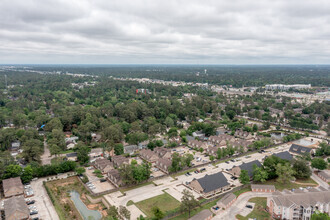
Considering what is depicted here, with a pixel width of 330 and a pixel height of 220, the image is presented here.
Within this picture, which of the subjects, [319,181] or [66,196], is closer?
[66,196]

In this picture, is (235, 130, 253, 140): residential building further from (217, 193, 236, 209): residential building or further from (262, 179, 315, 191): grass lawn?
(217, 193, 236, 209): residential building

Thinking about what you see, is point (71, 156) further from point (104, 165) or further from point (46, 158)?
point (104, 165)

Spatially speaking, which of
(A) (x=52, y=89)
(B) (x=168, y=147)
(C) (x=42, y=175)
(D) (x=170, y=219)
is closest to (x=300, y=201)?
(D) (x=170, y=219)

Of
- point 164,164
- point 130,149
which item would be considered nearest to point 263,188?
point 164,164

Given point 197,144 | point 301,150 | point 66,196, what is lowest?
point 66,196

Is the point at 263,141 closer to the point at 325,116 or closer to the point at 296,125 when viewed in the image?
the point at 296,125

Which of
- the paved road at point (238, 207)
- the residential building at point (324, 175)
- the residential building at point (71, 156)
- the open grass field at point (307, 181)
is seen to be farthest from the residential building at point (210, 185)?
the residential building at point (71, 156)

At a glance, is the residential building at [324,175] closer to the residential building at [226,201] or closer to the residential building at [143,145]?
the residential building at [226,201]
